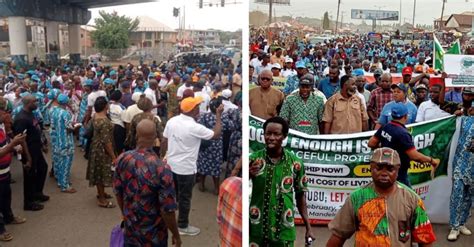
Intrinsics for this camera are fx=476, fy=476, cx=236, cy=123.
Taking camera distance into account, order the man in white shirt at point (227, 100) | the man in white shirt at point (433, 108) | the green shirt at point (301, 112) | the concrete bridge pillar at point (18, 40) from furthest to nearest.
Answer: the man in white shirt at point (433, 108)
the green shirt at point (301, 112)
the man in white shirt at point (227, 100)
the concrete bridge pillar at point (18, 40)

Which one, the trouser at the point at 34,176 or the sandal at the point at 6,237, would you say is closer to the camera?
the sandal at the point at 6,237

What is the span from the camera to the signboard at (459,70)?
5262 millimetres

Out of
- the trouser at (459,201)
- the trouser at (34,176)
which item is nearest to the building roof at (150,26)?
the trouser at (34,176)

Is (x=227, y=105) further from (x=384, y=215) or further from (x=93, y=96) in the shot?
(x=384, y=215)

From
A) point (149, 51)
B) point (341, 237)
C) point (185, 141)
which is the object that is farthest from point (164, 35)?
point (341, 237)

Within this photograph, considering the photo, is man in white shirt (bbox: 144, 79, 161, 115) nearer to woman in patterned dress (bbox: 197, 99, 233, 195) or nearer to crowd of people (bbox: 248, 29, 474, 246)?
woman in patterned dress (bbox: 197, 99, 233, 195)

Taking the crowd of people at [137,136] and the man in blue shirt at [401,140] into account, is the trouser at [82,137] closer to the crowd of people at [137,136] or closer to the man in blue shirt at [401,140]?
the crowd of people at [137,136]

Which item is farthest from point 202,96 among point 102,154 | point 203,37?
point 102,154

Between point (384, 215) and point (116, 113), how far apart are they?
55.4 inches

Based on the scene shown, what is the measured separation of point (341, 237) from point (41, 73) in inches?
65.7

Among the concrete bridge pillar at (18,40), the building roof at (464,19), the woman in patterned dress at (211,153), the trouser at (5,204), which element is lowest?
the trouser at (5,204)

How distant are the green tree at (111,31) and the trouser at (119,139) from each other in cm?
43

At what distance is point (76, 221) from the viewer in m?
2.21

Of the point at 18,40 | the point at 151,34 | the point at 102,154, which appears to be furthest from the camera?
the point at 102,154
